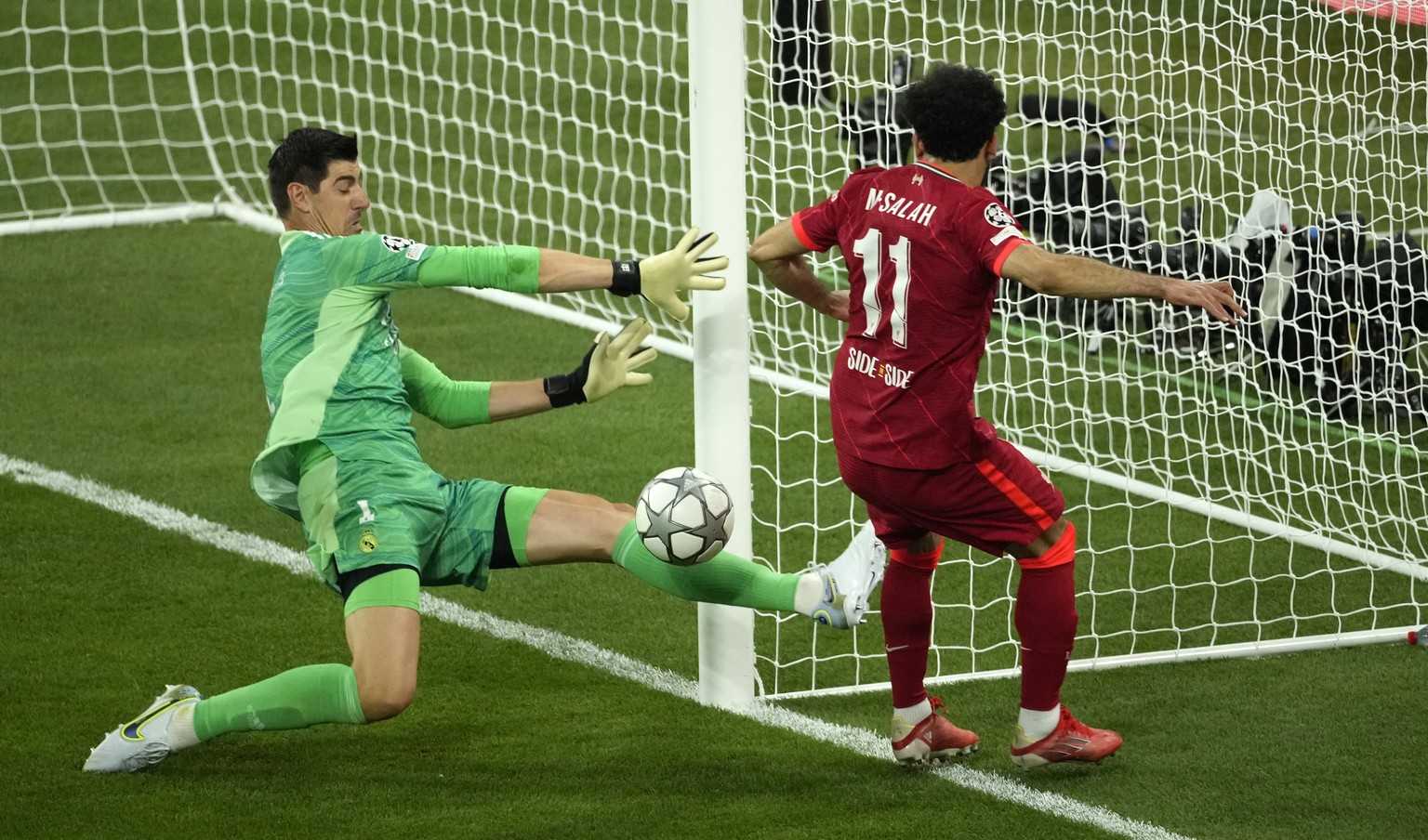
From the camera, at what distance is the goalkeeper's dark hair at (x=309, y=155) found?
4.59m

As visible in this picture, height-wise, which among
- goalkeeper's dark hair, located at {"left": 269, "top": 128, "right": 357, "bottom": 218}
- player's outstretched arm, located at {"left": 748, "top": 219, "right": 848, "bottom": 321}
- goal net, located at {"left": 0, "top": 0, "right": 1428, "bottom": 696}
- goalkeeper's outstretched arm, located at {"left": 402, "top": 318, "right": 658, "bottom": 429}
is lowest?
goal net, located at {"left": 0, "top": 0, "right": 1428, "bottom": 696}

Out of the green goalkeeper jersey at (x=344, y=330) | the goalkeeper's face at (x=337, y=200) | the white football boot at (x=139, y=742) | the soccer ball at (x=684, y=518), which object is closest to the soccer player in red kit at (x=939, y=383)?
the soccer ball at (x=684, y=518)

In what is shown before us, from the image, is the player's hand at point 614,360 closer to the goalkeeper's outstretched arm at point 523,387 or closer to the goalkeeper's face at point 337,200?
the goalkeeper's outstretched arm at point 523,387

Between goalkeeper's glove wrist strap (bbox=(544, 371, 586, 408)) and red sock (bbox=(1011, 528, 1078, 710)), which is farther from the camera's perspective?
goalkeeper's glove wrist strap (bbox=(544, 371, 586, 408))

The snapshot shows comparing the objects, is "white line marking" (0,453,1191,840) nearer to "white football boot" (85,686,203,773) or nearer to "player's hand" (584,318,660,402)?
"player's hand" (584,318,660,402)

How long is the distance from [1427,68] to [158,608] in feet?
15.7

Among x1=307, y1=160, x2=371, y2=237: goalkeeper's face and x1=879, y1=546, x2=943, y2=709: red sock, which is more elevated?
x1=307, y1=160, x2=371, y2=237: goalkeeper's face

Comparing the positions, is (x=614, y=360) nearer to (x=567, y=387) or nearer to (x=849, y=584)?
(x=567, y=387)

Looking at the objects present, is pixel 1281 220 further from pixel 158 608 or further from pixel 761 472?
pixel 158 608

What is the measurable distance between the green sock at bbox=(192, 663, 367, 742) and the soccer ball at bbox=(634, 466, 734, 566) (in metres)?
0.83

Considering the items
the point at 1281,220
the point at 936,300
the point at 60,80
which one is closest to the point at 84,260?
the point at 60,80

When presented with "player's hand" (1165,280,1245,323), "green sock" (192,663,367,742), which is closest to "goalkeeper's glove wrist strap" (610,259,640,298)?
"green sock" (192,663,367,742)

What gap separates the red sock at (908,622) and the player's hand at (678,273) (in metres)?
0.89

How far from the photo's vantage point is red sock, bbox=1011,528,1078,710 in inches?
181
